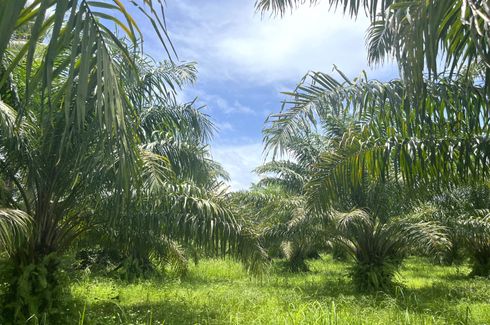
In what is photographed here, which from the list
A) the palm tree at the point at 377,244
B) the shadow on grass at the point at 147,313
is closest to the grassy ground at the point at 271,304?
the shadow on grass at the point at 147,313

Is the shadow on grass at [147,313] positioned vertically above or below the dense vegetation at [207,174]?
below

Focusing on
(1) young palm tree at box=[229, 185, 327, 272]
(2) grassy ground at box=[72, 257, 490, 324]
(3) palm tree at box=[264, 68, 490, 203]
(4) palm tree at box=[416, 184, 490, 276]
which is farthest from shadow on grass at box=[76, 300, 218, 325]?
(4) palm tree at box=[416, 184, 490, 276]

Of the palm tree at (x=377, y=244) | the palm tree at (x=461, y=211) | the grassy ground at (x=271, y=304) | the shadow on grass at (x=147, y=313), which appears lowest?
the shadow on grass at (x=147, y=313)

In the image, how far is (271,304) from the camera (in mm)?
6852

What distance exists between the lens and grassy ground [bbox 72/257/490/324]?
528 centimetres

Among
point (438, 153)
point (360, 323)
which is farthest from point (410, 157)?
point (360, 323)

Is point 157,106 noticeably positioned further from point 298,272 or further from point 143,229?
point 298,272

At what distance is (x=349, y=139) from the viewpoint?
555 centimetres

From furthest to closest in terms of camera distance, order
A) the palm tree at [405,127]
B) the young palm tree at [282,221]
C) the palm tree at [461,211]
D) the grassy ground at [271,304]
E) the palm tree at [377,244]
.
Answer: the palm tree at [461,211]
the palm tree at [377,244]
the young palm tree at [282,221]
the grassy ground at [271,304]
the palm tree at [405,127]

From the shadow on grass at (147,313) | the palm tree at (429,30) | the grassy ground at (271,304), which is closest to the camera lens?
the palm tree at (429,30)

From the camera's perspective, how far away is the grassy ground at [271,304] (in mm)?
5275

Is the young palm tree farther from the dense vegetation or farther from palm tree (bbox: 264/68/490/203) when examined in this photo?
palm tree (bbox: 264/68/490/203)

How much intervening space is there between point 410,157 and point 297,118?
117 cm

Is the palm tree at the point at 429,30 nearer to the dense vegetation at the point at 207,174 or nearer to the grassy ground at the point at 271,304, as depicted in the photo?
the dense vegetation at the point at 207,174
